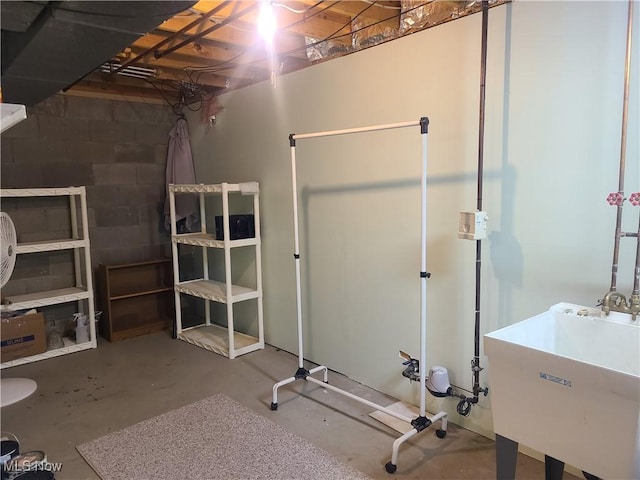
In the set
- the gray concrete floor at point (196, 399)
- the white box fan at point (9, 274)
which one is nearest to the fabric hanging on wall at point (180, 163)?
the gray concrete floor at point (196, 399)

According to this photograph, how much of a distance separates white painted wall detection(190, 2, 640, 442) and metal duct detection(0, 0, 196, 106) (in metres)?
1.38

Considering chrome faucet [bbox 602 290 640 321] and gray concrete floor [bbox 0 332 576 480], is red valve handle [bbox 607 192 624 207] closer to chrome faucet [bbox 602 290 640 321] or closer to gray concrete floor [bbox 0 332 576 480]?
chrome faucet [bbox 602 290 640 321]

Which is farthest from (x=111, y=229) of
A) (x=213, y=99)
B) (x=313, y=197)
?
(x=313, y=197)

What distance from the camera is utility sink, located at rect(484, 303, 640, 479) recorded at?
4.26 feet

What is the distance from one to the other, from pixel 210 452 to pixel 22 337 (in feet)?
7.25

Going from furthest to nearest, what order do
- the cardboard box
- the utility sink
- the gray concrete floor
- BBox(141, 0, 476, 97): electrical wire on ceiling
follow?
the cardboard box
BBox(141, 0, 476, 97): electrical wire on ceiling
the gray concrete floor
the utility sink

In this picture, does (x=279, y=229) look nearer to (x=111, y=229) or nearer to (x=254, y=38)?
(x=254, y=38)

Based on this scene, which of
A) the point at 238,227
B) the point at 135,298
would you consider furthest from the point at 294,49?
the point at 135,298

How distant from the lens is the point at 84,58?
7.96 ft

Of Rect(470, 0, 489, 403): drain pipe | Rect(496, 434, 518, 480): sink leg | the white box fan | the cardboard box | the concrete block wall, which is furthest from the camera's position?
the concrete block wall

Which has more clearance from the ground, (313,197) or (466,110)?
(466,110)

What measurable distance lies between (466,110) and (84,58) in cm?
202

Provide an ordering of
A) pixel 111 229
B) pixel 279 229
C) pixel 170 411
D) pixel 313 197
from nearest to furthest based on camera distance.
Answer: pixel 170 411 → pixel 313 197 → pixel 279 229 → pixel 111 229

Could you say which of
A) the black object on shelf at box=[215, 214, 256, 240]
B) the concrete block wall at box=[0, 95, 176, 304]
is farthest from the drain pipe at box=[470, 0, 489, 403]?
the concrete block wall at box=[0, 95, 176, 304]
